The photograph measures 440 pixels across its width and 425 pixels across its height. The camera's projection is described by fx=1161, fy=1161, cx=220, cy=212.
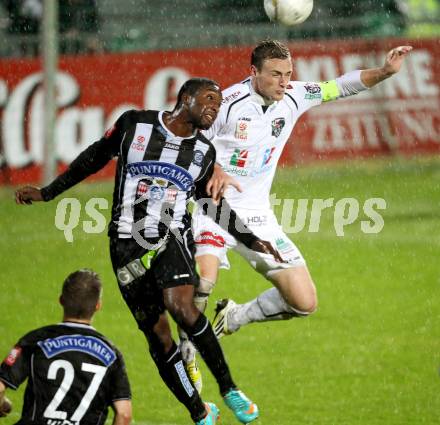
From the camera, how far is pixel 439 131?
1809cm

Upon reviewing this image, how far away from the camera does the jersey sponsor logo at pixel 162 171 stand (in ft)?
24.8

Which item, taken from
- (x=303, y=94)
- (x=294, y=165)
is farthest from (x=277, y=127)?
(x=294, y=165)

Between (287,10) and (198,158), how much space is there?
226cm

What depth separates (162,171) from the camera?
7578mm

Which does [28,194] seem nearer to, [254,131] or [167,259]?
[167,259]

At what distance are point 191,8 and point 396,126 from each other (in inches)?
152

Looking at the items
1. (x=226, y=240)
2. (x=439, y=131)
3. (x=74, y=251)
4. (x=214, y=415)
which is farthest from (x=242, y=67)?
(x=214, y=415)

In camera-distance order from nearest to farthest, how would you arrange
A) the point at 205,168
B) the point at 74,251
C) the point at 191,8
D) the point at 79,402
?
1. the point at 79,402
2. the point at 205,168
3. the point at 74,251
4. the point at 191,8

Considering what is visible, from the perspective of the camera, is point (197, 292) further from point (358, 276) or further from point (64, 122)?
point (64, 122)

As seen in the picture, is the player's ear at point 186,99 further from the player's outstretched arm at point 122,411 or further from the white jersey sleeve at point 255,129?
the player's outstretched arm at point 122,411

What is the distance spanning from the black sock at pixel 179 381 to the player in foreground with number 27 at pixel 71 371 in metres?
1.59

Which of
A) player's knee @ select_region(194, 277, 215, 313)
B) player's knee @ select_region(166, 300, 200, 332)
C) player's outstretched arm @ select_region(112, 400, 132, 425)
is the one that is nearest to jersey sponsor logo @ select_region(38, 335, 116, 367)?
player's outstretched arm @ select_region(112, 400, 132, 425)

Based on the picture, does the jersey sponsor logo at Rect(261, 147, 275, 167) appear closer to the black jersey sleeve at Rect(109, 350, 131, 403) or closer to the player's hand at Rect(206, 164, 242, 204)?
the player's hand at Rect(206, 164, 242, 204)

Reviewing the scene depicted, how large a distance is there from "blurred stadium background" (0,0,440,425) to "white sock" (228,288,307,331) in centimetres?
55
